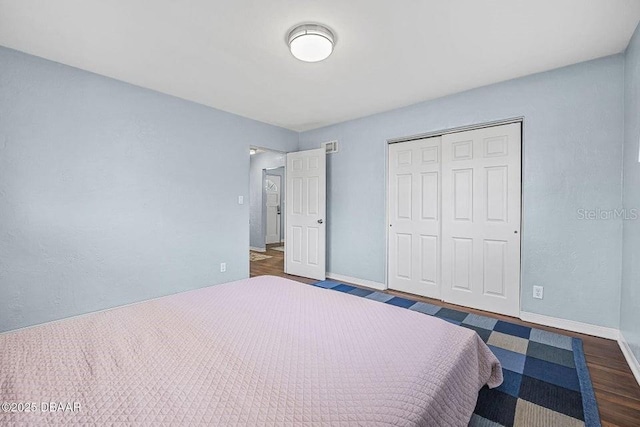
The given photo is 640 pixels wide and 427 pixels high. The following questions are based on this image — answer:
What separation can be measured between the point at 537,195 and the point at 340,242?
241cm

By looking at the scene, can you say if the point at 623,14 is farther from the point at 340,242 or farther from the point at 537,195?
the point at 340,242

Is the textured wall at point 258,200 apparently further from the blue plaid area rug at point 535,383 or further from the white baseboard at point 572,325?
the white baseboard at point 572,325

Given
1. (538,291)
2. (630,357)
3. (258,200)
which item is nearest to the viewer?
(630,357)

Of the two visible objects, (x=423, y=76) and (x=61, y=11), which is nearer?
(x=61, y=11)

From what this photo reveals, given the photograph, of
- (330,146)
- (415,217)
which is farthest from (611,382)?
(330,146)

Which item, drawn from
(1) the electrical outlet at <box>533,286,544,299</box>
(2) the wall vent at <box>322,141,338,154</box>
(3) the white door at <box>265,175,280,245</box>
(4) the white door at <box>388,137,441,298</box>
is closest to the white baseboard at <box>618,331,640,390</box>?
(1) the electrical outlet at <box>533,286,544,299</box>

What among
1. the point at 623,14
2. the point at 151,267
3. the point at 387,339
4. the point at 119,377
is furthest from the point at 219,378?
the point at 623,14

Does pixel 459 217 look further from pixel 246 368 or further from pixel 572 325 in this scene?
pixel 246 368

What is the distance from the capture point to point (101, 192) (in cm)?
276

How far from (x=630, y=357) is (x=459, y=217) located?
65.0 inches

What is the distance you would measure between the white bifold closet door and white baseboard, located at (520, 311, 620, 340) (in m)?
0.14

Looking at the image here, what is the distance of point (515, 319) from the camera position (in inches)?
111

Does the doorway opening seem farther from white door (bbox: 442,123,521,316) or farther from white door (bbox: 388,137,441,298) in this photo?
white door (bbox: 442,123,521,316)

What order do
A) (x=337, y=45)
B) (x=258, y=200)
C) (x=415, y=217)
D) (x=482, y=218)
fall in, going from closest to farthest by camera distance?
(x=337, y=45) → (x=482, y=218) → (x=415, y=217) → (x=258, y=200)
